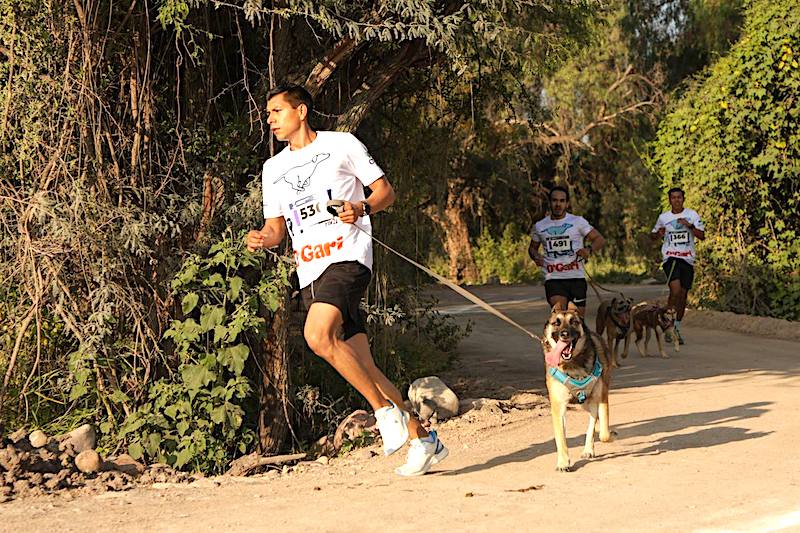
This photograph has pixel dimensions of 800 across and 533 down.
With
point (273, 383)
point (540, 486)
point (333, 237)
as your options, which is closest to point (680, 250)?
point (273, 383)

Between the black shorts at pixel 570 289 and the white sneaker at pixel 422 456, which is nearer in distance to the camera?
the white sneaker at pixel 422 456

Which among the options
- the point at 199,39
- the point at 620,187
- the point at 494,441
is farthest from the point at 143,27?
the point at 620,187

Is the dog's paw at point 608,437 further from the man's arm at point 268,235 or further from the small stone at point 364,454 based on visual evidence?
the man's arm at point 268,235

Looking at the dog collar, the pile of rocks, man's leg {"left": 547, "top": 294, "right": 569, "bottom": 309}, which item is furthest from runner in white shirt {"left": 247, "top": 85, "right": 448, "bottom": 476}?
the dog collar

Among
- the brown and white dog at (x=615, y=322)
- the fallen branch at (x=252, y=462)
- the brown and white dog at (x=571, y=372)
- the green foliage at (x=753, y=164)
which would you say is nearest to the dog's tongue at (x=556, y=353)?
the brown and white dog at (x=571, y=372)

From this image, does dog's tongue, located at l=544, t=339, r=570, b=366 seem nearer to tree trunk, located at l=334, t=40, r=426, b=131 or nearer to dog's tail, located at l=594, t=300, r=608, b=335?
tree trunk, located at l=334, t=40, r=426, b=131

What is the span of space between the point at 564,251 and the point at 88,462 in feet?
16.7

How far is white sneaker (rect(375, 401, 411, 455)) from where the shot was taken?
267 inches

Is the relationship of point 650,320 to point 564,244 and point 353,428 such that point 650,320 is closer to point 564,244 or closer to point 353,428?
point 564,244

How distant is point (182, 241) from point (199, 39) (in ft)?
5.04

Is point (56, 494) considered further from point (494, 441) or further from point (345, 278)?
point (494, 441)

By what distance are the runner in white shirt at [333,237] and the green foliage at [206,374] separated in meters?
1.36

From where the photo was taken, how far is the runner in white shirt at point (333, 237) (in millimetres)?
6617

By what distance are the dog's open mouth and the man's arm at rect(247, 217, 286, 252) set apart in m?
1.91
